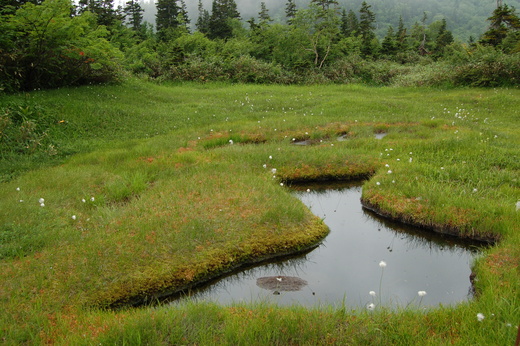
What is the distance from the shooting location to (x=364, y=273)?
19.4 feet

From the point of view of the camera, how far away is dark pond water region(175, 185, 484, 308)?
5266 mm

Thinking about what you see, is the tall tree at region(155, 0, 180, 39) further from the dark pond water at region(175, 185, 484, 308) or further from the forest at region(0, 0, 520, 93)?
the dark pond water at region(175, 185, 484, 308)

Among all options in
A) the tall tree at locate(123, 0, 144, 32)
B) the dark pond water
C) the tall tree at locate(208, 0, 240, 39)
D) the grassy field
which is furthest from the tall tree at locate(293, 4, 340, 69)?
the tall tree at locate(123, 0, 144, 32)

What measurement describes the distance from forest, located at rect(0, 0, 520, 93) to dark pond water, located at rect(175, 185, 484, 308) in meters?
12.4

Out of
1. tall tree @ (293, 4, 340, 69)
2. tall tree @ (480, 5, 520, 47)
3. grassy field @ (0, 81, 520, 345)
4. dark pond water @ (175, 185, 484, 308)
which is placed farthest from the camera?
tall tree @ (293, 4, 340, 69)

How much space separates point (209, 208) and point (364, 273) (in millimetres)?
3041

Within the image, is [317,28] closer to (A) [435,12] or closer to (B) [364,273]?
(B) [364,273]

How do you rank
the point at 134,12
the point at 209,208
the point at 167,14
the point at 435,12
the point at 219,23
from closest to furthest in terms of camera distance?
the point at 209,208, the point at 219,23, the point at 134,12, the point at 167,14, the point at 435,12

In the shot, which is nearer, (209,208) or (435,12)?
(209,208)

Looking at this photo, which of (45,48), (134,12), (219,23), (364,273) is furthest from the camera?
(134,12)

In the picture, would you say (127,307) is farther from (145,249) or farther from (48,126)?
(48,126)

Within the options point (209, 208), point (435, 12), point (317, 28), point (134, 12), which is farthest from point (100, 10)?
point (435, 12)

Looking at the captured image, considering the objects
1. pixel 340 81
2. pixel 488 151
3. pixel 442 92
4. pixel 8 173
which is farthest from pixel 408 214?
pixel 340 81

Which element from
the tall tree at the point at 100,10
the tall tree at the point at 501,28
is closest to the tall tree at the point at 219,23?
the tall tree at the point at 100,10
